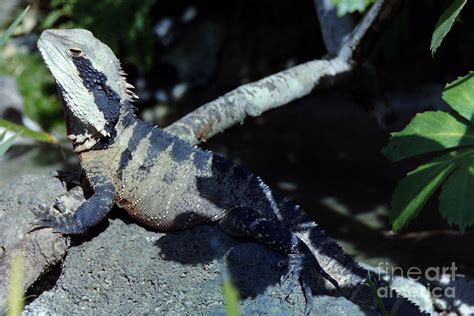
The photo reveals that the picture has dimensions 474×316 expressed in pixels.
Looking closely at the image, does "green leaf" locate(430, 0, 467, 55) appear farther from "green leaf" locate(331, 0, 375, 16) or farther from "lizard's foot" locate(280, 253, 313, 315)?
"lizard's foot" locate(280, 253, 313, 315)

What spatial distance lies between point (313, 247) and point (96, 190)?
1143 millimetres

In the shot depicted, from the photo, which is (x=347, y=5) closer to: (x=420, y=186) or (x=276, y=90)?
(x=276, y=90)

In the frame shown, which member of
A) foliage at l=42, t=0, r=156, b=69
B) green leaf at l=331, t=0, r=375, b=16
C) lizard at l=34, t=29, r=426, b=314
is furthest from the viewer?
foliage at l=42, t=0, r=156, b=69

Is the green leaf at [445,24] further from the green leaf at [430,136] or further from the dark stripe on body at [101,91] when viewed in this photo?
the dark stripe on body at [101,91]

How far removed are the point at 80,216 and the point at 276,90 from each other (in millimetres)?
1749

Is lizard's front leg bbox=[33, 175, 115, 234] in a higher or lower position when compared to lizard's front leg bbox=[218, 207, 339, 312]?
higher

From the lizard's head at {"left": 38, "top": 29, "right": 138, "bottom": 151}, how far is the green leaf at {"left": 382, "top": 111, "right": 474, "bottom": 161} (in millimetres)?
1429

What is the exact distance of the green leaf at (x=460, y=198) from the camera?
3.57 meters

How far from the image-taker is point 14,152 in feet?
26.3

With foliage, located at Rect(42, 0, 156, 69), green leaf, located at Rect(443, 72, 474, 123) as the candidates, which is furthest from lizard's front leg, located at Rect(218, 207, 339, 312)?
foliage, located at Rect(42, 0, 156, 69)

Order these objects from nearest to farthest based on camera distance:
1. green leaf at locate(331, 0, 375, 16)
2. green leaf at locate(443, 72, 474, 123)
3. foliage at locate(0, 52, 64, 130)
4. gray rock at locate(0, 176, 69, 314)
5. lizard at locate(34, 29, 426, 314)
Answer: green leaf at locate(443, 72, 474, 123), gray rock at locate(0, 176, 69, 314), lizard at locate(34, 29, 426, 314), green leaf at locate(331, 0, 375, 16), foliage at locate(0, 52, 64, 130)

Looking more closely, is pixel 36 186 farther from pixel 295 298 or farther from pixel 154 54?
pixel 154 54

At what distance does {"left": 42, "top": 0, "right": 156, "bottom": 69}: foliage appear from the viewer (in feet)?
27.7

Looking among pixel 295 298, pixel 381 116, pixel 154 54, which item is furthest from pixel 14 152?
pixel 295 298
